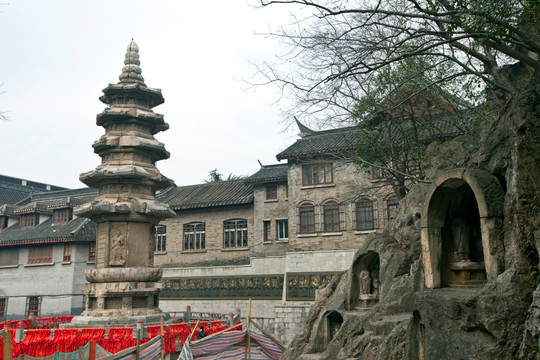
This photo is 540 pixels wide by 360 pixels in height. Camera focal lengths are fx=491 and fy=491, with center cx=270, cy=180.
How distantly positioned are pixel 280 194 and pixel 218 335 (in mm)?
18812

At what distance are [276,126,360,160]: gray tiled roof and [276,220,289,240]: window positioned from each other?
13.5 ft

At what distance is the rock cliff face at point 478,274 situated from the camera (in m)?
7.34

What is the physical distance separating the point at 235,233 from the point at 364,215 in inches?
350

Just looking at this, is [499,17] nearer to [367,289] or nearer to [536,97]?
[536,97]

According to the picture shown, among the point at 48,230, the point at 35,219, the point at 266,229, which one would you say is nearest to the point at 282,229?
the point at 266,229

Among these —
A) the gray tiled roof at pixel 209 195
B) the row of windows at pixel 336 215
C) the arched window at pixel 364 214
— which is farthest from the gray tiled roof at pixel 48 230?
the arched window at pixel 364 214

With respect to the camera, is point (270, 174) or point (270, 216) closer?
point (270, 216)

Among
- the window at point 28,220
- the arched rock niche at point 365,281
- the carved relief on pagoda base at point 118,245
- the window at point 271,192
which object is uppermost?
the window at point 271,192

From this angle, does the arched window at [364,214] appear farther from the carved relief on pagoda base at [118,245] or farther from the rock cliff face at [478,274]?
the rock cliff face at [478,274]

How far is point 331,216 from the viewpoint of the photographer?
95.1 feet

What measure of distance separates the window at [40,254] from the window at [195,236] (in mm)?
9776

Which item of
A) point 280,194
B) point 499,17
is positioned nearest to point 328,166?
point 280,194

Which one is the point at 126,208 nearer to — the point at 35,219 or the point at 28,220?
the point at 35,219

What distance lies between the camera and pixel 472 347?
7465 millimetres
